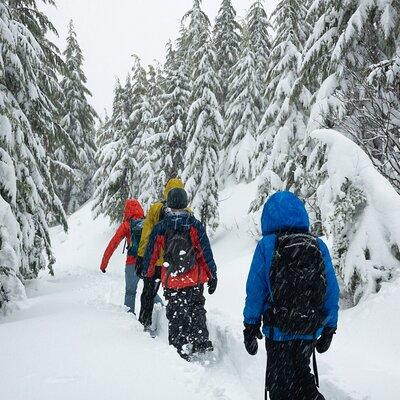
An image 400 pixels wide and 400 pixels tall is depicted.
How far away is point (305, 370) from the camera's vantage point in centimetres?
337

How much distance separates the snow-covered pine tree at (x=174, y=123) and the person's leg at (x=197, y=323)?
16690mm

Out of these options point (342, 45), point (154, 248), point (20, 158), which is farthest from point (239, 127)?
point (154, 248)

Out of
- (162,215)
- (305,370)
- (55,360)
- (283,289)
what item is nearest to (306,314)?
(283,289)

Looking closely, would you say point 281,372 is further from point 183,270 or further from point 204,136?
point 204,136

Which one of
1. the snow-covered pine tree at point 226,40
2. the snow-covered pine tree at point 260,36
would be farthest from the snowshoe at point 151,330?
the snow-covered pine tree at point 226,40

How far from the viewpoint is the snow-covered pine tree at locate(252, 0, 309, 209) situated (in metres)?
16.6

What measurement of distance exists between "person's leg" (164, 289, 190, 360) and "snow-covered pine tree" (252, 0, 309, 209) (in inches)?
400

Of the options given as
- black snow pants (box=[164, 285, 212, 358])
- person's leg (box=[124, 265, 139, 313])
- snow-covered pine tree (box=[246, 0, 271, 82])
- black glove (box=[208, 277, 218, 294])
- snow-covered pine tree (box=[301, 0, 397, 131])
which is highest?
snow-covered pine tree (box=[246, 0, 271, 82])

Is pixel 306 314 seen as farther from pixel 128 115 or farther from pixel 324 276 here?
pixel 128 115

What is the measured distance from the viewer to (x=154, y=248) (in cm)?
596

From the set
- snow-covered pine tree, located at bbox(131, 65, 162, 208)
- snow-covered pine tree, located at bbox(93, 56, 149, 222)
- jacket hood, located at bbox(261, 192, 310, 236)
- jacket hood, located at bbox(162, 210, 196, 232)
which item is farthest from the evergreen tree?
jacket hood, located at bbox(261, 192, 310, 236)

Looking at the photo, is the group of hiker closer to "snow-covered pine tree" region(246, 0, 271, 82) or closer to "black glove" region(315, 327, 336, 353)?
"black glove" region(315, 327, 336, 353)

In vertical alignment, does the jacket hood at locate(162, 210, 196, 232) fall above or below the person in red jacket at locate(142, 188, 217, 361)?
above

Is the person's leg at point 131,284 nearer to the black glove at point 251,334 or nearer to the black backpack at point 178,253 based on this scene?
the black backpack at point 178,253
